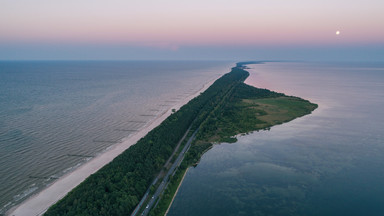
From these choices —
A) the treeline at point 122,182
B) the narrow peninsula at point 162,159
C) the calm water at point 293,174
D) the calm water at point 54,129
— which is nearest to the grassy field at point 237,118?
the narrow peninsula at point 162,159

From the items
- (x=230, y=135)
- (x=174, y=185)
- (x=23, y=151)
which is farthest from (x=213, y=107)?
(x=23, y=151)

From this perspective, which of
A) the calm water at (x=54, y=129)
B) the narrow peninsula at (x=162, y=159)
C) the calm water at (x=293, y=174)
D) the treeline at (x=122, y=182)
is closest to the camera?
the treeline at (x=122, y=182)

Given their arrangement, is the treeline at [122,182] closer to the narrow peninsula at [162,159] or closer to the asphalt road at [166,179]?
the narrow peninsula at [162,159]

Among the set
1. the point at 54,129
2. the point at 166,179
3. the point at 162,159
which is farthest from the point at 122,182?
the point at 54,129

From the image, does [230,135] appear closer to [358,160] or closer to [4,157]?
[358,160]

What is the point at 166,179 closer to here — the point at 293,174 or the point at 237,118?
the point at 293,174

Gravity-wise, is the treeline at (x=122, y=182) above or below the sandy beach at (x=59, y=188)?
above
